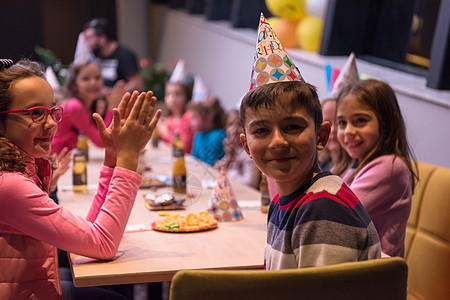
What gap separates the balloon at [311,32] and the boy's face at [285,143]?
11.5 ft

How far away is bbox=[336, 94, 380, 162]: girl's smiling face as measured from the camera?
2.23 meters

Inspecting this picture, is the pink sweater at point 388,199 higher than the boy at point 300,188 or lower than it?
lower

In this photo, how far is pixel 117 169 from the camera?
1.80 m

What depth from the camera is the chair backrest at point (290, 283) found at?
1134 mm

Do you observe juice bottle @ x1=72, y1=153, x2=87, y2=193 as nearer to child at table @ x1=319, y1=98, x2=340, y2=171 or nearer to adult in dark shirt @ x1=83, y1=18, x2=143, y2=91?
child at table @ x1=319, y1=98, x2=340, y2=171

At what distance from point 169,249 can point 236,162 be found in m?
1.92

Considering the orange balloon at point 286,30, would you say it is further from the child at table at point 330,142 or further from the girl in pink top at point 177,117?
the child at table at point 330,142

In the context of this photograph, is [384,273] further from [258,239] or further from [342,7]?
[342,7]

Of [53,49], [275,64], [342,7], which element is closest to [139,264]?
[275,64]

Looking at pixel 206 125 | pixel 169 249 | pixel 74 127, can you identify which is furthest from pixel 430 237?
pixel 74 127

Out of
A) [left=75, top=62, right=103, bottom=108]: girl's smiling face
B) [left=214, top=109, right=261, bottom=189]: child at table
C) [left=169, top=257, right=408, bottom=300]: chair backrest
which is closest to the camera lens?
[left=169, top=257, right=408, bottom=300]: chair backrest

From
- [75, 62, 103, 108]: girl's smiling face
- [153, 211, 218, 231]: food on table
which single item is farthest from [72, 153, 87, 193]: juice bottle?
[75, 62, 103, 108]: girl's smiling face

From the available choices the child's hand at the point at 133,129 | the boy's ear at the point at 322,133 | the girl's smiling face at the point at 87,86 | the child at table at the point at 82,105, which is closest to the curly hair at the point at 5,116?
the child's hand at the point at 133,129

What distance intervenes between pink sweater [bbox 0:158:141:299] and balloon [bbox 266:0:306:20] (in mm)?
3382
